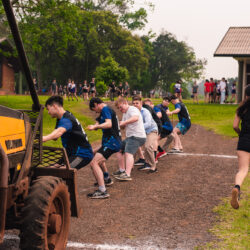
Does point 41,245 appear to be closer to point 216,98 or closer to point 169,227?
point 169,227

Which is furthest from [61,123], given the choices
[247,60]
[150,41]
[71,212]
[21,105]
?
[150,41]

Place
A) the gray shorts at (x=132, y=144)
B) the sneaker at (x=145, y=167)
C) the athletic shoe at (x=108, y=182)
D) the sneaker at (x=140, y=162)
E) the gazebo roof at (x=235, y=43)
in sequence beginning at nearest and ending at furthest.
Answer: the athletic shoe at (x=108, y=182)
the gray shorts at (x=132, y=144)
the sneaker at (x=145, y=167)
the sneaker at (x=140, y=162)
the gazebo roof at (x=235, y=43)

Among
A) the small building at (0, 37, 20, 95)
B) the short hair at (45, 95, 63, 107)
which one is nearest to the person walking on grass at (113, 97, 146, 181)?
the short hair at (45, 95, 63, 107)

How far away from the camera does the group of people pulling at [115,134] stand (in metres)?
5.98

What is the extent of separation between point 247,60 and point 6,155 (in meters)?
30.6

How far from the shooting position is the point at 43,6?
21.6m

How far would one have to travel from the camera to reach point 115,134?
770 cm

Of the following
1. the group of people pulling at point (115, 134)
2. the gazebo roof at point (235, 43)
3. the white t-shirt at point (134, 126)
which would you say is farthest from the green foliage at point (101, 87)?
the white t-shirt at point (134, 126)

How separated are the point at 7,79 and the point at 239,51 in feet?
76.7

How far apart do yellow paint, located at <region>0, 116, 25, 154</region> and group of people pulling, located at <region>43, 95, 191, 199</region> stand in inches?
40.9

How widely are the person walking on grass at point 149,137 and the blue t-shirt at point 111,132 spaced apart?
6.28 ft

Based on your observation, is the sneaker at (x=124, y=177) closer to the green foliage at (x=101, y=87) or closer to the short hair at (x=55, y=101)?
the short hair at (x=55, y=101)

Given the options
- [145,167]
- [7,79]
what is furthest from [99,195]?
[7,79]

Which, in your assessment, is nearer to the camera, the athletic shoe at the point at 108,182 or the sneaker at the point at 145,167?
the athletic shoe at the point at 108,182
